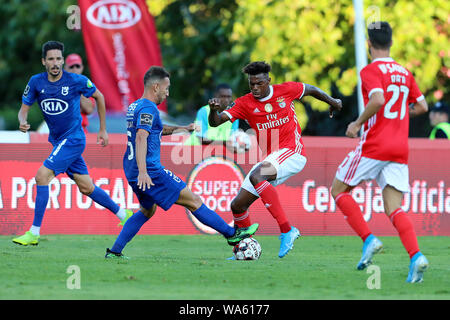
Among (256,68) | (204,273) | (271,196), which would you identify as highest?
(256,68)

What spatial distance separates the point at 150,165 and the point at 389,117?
7.84 feet

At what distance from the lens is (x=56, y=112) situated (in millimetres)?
10820

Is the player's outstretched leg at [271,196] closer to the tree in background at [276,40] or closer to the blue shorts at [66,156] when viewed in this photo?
the blue shorts at [66,156]

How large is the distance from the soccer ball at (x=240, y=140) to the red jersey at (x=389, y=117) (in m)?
5.46

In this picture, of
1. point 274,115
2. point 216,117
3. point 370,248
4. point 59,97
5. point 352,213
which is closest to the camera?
point 370,248

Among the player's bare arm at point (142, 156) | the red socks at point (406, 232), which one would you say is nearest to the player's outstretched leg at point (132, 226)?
the player's bare arm at point (142, 156)

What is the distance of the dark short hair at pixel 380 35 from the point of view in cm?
819

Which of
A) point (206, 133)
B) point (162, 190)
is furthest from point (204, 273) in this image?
point (206, 133)

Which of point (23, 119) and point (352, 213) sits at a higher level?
point (23, 119)

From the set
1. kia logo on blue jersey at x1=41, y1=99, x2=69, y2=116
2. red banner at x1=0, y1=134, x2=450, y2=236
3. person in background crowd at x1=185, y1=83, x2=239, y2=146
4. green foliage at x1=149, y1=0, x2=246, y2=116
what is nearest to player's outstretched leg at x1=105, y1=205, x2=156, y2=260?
kia logo on blue jersey at x1=41, y1=99, x2=69, y2=116

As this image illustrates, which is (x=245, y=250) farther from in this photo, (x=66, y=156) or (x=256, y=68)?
(x=66, y=156)

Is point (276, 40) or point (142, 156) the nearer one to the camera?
point (142, 156)
